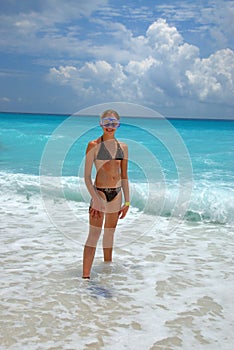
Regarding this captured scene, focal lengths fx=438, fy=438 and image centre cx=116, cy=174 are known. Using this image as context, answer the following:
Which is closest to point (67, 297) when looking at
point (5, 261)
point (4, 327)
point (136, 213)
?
point (4, 327)

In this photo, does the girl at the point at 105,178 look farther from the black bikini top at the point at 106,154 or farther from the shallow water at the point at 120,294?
the shallow water at the point at 120,294

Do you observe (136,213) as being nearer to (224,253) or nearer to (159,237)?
(159,237)

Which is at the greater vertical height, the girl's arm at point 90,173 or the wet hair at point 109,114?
the wet hair at point 109,114

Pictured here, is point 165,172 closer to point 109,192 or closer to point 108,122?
point 109,192

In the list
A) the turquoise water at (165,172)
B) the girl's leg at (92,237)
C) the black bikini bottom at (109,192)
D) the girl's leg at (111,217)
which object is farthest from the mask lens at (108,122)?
the turquoise water at (165,172)

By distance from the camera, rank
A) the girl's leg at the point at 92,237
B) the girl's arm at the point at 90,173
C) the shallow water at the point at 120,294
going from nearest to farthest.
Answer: the shallow water at the point at 120,294 < the girl's arm at the point at 90,173 < the girl's leg at the point at 92,237

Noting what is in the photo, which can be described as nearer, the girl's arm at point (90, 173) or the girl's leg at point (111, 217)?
the girl's arm at point (90, 173)

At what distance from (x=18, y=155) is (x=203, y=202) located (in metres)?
13.7

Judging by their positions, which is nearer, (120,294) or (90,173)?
(90,173)

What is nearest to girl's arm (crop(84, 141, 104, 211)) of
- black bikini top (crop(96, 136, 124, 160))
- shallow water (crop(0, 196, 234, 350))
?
black bikini top (crop(96, 136, 124, 160))

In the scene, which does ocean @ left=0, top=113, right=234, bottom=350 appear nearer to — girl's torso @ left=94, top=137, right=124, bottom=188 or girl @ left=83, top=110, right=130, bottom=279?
girl @ left=83, top=110, right=130, bottom=279

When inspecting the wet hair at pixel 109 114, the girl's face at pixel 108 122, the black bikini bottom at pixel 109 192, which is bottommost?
the black bikini bottom at pixel 109 192

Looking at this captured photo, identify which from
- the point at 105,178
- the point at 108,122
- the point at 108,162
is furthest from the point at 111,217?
the point at 108,122

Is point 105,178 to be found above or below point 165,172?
above
